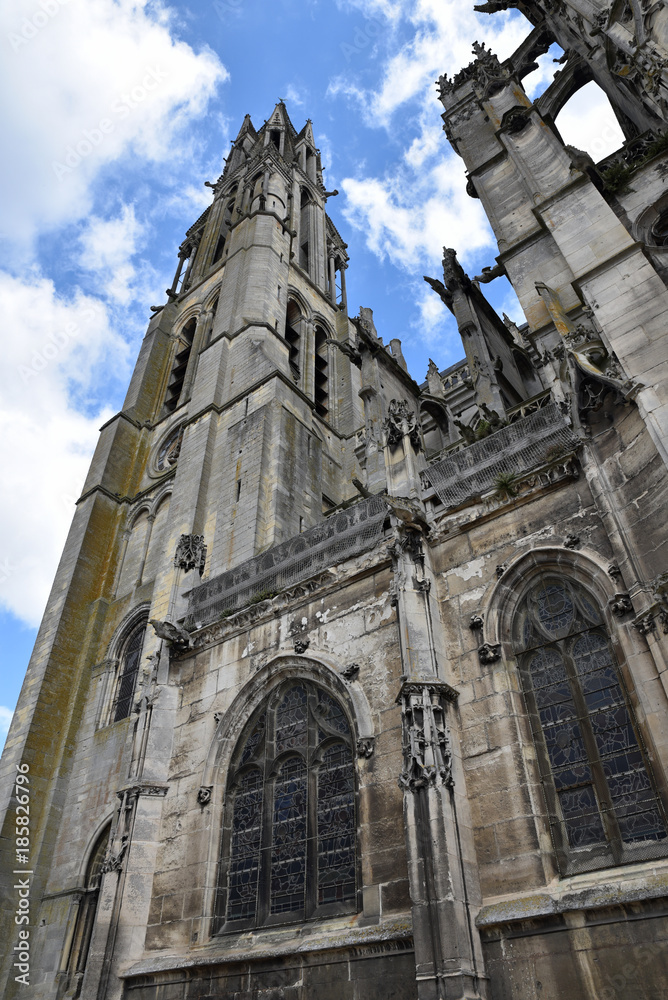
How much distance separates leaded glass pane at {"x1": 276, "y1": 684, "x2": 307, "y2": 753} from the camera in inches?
379

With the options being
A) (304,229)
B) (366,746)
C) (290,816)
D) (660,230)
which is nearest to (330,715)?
(366,746)

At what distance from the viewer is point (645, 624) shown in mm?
6383

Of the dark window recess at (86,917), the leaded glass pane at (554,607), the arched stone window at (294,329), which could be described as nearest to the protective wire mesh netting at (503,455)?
the leaded glass pane at (554,607)

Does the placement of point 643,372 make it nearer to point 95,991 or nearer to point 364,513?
point 364,513

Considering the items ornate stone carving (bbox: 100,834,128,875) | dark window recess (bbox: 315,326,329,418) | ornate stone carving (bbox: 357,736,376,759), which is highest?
dark window recess (bbox: 315,326,329,418)

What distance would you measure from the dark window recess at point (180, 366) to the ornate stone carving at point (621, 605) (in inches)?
777

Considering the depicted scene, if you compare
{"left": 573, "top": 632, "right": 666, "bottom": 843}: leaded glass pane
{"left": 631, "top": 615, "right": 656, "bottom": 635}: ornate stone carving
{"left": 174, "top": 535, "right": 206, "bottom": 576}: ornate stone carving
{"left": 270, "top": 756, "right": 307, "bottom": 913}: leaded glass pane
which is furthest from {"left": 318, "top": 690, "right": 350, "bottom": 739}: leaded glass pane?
{"left": 174, "top": 535, "right": 206, "bottom": 576}: ornate stone carving

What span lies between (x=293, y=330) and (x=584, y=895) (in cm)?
2262

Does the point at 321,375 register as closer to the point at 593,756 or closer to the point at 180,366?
the point at 180,366

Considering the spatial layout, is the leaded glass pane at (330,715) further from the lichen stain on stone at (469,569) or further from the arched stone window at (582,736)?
the arched stone window at (582,736)

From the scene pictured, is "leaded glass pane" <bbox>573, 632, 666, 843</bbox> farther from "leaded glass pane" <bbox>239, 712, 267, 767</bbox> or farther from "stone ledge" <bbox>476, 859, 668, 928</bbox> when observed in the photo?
"leaded glass pane" <bbox>239, 712, 267, 767</bbox>

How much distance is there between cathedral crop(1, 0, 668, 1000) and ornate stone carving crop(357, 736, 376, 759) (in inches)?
1.9

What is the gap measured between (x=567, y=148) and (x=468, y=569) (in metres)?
8.96

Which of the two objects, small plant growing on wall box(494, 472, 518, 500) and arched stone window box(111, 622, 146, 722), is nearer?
small plant growing on wall box(494, 472, 518, 500)
